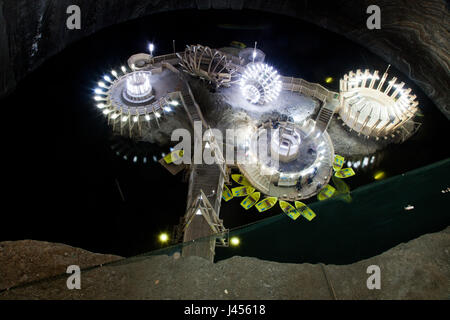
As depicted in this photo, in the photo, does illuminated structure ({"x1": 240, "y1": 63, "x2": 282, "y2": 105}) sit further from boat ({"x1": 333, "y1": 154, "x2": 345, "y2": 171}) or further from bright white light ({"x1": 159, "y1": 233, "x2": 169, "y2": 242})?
bright white light ({"x1": 159, "y1": 233, "x2": 169, "y2": 242})

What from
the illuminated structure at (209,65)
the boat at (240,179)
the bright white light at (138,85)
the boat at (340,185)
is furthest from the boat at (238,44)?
the boat at (340,185)

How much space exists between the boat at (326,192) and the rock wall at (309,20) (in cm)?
1046

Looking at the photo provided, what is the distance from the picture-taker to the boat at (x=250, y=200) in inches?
746

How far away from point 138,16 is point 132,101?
34.8ft

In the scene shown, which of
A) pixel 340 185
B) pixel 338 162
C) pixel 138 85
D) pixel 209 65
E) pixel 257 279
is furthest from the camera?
pixel 209 65

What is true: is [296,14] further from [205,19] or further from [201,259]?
[201,259]

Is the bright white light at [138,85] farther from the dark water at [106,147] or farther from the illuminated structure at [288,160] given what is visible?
the illuminated structure at [288,160]

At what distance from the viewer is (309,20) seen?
97.8ft

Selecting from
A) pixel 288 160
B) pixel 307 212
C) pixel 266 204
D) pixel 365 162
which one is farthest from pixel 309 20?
pixel 307 212

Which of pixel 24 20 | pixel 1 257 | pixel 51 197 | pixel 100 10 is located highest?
pixel 100 10

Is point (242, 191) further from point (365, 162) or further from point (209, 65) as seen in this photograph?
point (209, 65)

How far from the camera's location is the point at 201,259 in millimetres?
11305

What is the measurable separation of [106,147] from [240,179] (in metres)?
8.29
